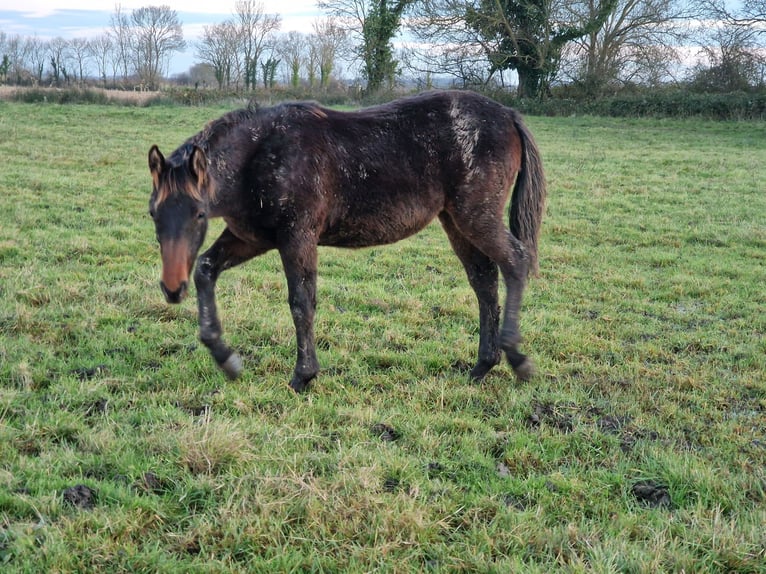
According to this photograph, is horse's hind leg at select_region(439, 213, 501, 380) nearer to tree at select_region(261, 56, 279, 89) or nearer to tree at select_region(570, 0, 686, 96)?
tree at select_region(570, 0, 686, 96)

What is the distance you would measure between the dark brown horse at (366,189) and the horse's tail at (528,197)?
0.01 metres

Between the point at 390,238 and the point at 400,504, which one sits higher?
the point at 390,238

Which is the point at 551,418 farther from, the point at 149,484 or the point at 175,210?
the point at 175,210

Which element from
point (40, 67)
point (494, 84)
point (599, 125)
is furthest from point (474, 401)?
point (40, 67)

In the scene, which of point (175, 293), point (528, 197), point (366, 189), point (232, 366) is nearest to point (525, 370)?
→ point (528, 197)

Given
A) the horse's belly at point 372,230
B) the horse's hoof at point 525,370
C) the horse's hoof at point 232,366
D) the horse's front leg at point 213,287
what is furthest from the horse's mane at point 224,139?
the horse's hoof at point 525,370

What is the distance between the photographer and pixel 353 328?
251 inches

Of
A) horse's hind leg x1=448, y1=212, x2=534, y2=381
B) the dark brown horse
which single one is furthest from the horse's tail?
horse's hind leg x1=448, y1=212, x2=534, y2=381

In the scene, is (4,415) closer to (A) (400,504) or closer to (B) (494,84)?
(A) (400,504)

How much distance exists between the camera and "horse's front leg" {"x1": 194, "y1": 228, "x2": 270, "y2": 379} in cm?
484

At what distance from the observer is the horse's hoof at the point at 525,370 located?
5.09m

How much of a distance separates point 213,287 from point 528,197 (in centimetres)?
274

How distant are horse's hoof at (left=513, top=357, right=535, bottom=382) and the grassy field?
90 mm

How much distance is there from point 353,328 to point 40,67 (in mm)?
60446
